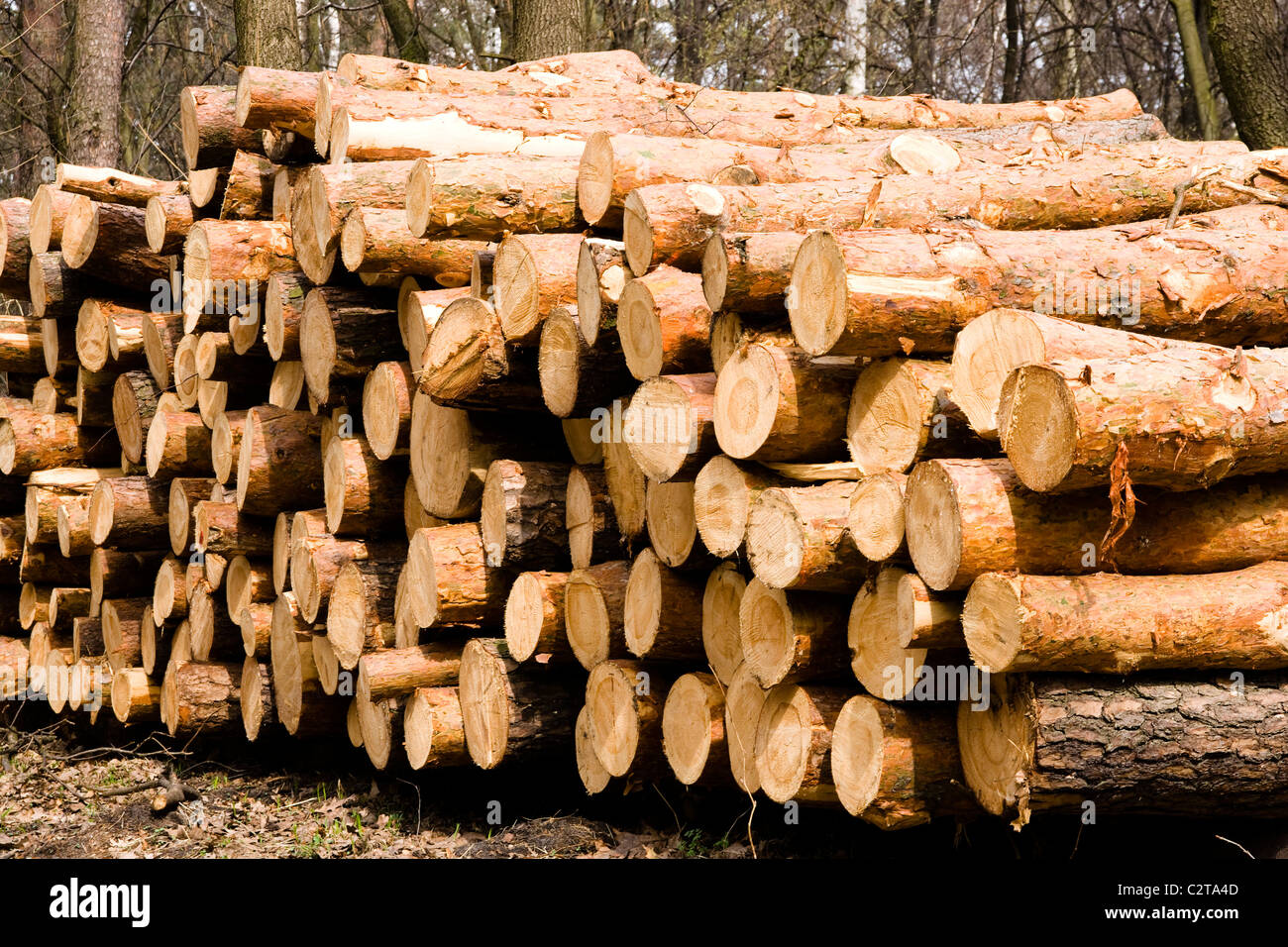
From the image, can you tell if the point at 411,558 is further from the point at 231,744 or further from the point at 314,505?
the point at 231,744

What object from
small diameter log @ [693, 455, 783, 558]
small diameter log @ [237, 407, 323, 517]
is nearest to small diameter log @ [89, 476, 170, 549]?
small diameter log @ [237, 407, 323, 517]

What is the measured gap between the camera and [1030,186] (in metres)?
4.61

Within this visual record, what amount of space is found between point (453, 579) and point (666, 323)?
1381 millimetres

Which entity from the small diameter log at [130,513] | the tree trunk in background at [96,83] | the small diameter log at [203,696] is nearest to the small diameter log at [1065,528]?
the small diameter log at [203,696]

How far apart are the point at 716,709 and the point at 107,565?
405 centimetres

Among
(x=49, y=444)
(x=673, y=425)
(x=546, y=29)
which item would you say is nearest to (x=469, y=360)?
(x=673, y=425)

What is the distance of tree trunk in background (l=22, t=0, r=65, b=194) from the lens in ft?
37.6

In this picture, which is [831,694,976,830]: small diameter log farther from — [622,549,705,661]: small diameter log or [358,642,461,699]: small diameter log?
[358,642,461,699]: small diameter log

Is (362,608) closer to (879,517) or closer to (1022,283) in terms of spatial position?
(879,517)

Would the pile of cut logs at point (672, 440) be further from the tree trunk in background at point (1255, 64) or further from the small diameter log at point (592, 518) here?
the tree trunk in background at point (1255, 64)

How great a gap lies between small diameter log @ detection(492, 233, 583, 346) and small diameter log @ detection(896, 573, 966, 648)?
1.71m

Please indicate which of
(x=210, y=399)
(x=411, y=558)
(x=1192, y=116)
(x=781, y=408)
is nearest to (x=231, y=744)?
(x=210, y=399)

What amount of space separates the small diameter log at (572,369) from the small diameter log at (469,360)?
0.18 meters

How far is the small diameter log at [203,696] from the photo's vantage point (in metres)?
6.16
